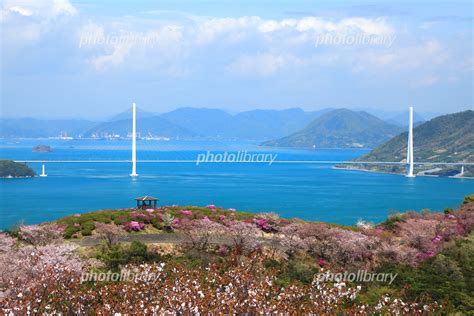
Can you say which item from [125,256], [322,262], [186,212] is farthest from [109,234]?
[322,262]

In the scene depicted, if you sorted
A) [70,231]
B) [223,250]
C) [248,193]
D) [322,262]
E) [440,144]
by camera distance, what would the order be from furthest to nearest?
1. [440,144]
2. [248,193]
3. [70,231]
4. [223,250]
5. [322,262]

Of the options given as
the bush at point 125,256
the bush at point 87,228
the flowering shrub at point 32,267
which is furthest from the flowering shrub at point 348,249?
the bush at point 87,228

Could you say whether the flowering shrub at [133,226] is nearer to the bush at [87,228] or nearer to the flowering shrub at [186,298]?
the bush at [87,228]

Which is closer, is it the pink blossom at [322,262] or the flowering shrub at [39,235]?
the pink blossom at [322,262]

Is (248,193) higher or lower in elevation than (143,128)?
lower

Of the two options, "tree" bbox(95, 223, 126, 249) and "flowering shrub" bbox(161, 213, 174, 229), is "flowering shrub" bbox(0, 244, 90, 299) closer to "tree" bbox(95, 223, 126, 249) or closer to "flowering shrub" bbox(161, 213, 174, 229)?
"tree" bbox(95, 223, 126, 249)

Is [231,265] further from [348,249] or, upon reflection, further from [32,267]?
[348,249]

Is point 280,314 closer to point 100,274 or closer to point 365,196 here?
point 100,274
